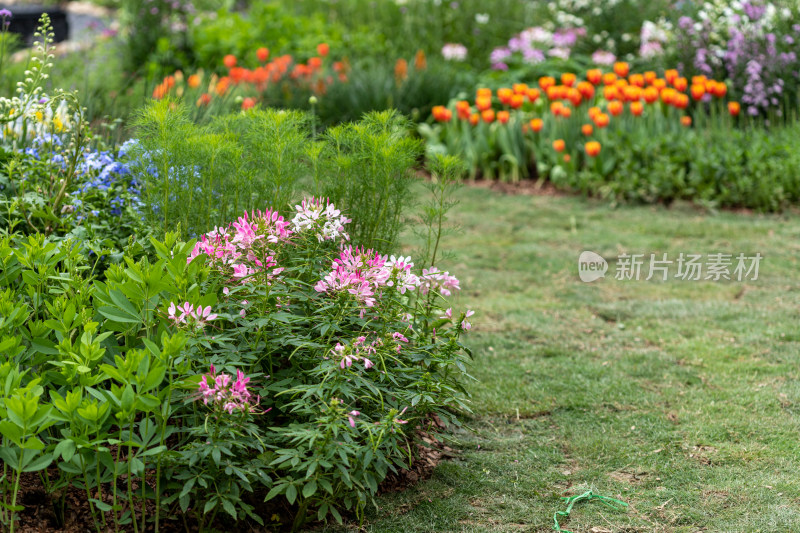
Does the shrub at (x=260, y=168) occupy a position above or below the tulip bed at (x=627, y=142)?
above

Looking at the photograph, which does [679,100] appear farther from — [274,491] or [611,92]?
[274,491]

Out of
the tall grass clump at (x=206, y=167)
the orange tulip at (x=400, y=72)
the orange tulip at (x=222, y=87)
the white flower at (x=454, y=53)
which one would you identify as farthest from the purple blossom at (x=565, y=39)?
the tall grass clump at (x=206, y=167)

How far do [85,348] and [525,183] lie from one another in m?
5.71

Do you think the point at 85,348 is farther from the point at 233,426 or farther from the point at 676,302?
the point at 676,302

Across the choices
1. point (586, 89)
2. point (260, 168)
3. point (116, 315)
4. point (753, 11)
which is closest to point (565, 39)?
point (753, 11)

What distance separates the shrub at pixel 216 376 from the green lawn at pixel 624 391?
0.43 meters

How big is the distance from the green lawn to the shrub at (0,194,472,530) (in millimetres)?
425

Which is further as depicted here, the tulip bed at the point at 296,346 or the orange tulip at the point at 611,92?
the orange tulip at the point at 611,92

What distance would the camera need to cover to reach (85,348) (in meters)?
2.21

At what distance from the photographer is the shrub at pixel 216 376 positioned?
2.17 meters

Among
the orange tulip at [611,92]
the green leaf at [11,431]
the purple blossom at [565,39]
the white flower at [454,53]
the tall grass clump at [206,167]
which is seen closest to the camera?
the green leaf at [11,431]

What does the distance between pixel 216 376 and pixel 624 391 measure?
208cm

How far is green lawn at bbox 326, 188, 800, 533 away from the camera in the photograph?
275 centimetres

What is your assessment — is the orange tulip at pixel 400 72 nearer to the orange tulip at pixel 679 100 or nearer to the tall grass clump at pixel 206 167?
the orange tulip at pixel 679 100
